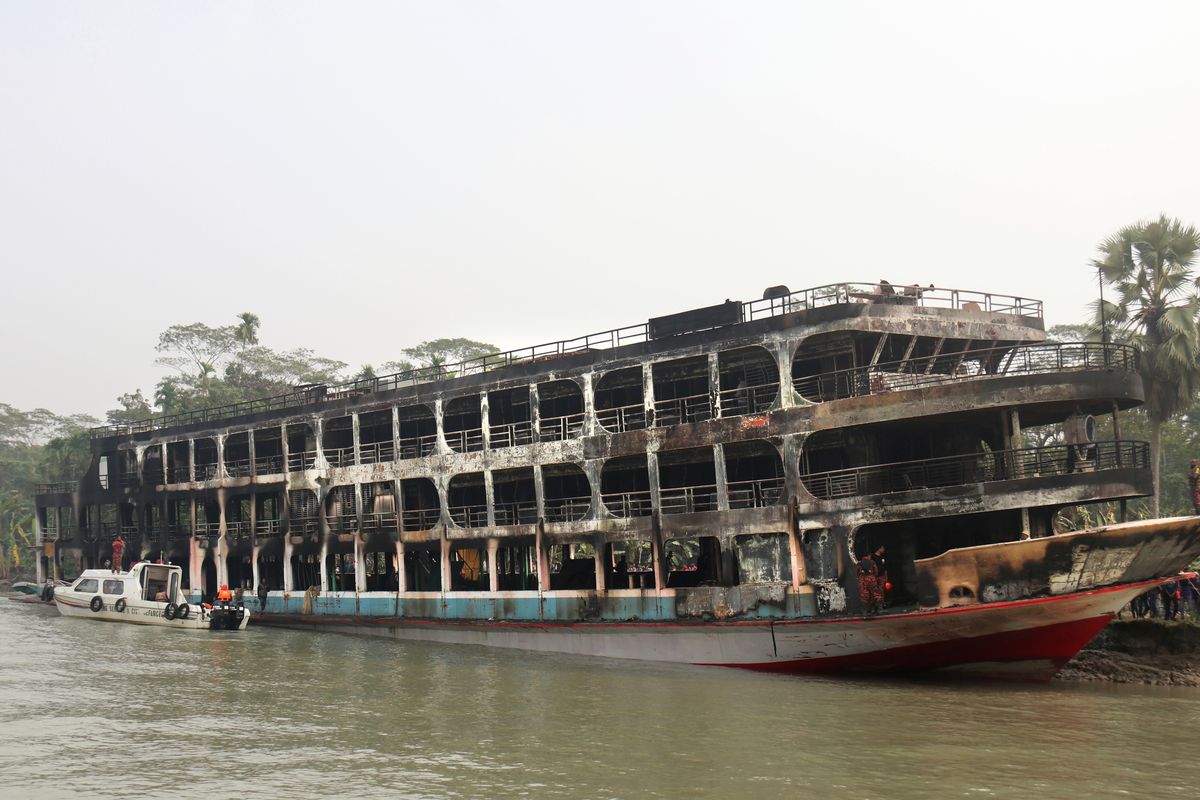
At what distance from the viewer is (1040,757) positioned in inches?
518

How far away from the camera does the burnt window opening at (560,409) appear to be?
25094 millimetres

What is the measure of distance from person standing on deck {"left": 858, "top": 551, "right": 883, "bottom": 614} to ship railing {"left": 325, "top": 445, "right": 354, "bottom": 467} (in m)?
15.8

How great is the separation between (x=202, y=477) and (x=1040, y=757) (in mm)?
30773

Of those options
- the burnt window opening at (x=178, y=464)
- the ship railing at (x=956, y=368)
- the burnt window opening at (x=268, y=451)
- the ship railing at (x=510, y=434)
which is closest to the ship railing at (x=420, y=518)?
the ship railing at (x=510, y=434)

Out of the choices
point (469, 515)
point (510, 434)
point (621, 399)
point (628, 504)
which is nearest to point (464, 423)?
point (469, 515)

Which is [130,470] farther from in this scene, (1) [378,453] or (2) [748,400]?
(2) [748,400]

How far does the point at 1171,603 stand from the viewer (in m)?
21.7

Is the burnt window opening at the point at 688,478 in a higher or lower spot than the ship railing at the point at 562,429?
lower

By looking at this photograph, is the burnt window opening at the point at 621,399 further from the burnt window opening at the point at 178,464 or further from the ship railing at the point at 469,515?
the burnt window opening at the point at 178,464

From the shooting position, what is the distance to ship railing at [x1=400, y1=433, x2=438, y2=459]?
91.2ft

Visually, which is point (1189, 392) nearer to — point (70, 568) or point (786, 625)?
point (786, 625)

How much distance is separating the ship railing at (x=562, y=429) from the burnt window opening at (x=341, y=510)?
23.6 feet

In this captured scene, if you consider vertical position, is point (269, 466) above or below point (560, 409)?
below

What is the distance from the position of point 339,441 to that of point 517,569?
7001 mm
